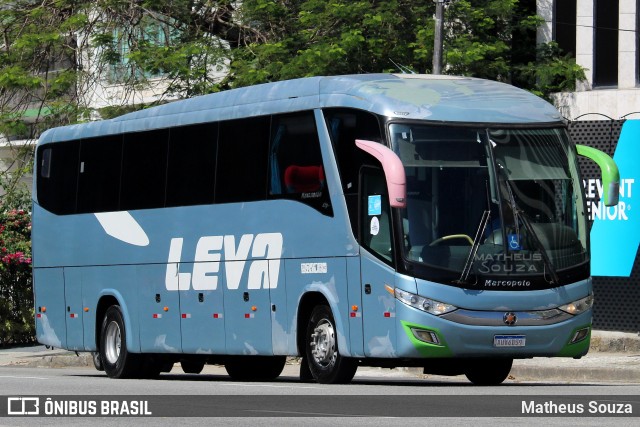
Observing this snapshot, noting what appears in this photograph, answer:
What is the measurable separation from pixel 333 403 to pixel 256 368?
7.93 m

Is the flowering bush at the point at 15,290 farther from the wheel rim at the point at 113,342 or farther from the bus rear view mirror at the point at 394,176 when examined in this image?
the bus rear view mirror at the point at 394,176

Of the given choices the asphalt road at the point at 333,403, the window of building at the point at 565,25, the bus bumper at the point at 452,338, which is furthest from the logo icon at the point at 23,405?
the window of building at the point at 565,25

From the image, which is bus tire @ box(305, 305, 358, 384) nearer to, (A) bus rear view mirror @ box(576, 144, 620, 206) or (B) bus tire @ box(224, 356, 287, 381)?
(B) bus tire @ box(224, 356, 287, 381)

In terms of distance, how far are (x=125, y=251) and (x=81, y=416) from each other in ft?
29.8

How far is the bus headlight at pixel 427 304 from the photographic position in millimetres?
16547

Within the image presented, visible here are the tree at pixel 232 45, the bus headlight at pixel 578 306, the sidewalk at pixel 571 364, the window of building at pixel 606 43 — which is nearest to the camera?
the bus headlight at pixel 578 306

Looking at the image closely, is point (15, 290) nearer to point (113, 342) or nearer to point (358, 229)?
point (113, 342)

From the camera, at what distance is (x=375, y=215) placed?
17.1 metres

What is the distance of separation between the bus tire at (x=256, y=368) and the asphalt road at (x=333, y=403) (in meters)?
3.17

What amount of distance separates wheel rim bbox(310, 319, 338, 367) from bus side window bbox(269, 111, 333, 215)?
137cm

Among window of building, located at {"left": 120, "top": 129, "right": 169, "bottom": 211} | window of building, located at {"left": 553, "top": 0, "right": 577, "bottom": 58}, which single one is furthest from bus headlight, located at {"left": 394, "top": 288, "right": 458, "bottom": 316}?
window of building, located at {"left": 553, "top": 0, "right": 577, "bottom": 58}

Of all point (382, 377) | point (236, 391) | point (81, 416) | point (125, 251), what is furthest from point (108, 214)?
point (81, 416)

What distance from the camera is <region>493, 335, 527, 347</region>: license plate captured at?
16625 mm

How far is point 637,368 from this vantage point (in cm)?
2114
